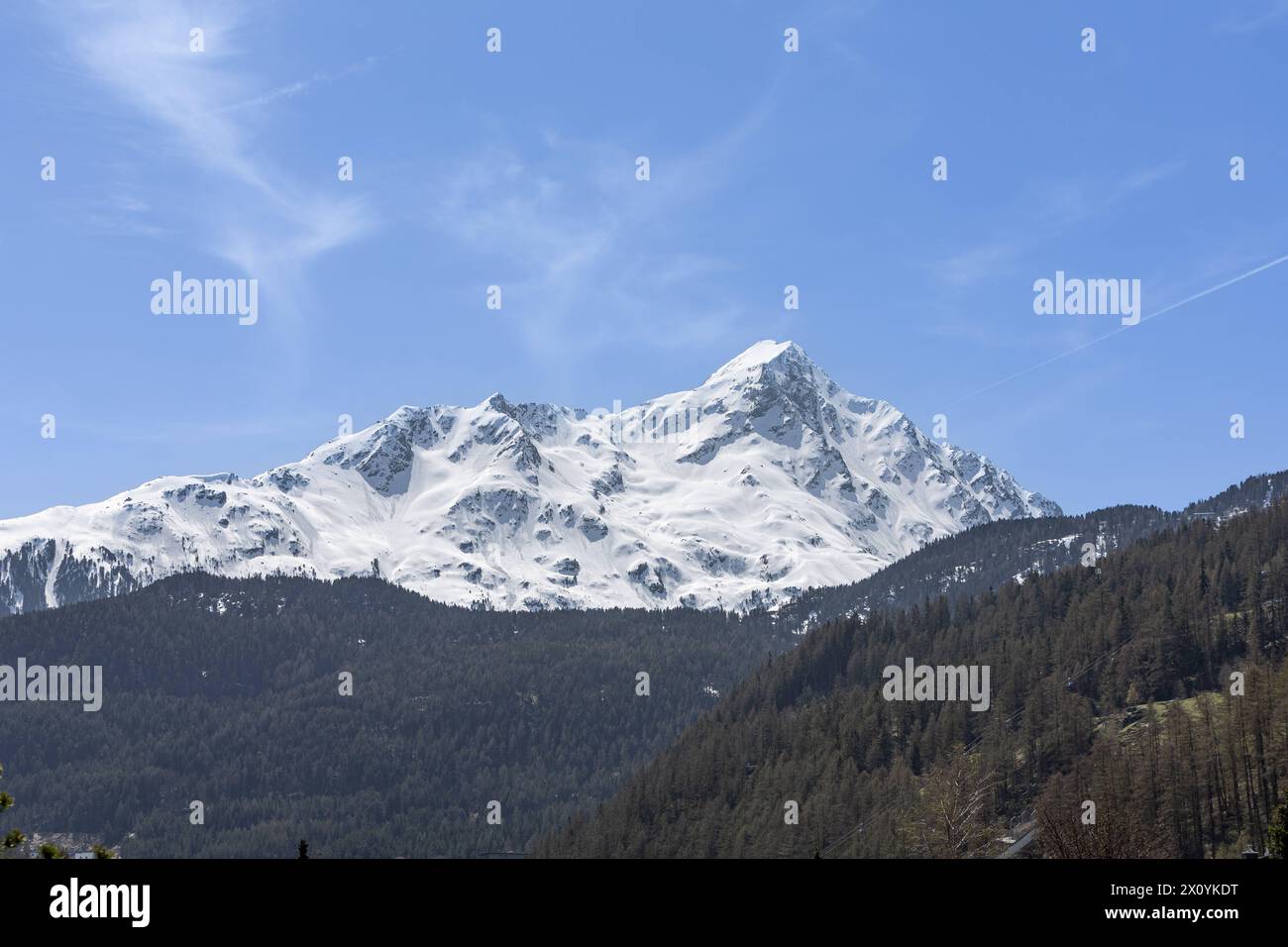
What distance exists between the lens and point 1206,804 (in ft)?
532
